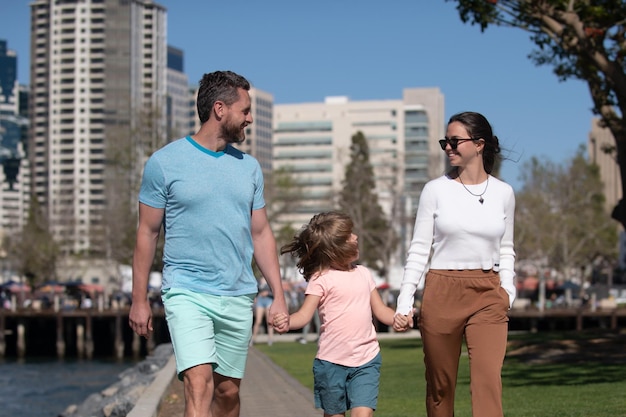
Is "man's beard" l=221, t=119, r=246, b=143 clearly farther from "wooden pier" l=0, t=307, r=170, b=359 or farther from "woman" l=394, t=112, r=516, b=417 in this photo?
"wooden pier" l=0, t=307, r=170, b=359

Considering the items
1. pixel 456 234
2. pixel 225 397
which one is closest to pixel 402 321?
pixel 456 234

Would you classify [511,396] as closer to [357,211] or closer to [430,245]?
[430,245]

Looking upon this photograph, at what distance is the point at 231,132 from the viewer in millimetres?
6582

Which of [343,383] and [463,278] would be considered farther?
[343,383]

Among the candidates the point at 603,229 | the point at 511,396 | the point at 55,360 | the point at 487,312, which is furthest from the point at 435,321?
the point at 603,229

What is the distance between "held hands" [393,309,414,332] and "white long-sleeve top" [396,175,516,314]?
4cm

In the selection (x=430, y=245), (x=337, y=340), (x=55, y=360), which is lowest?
(x=55, y=360)

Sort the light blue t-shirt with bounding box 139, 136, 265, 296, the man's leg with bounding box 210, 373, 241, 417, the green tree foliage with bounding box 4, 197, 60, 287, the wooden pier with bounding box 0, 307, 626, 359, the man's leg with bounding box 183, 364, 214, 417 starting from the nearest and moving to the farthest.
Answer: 1. the man's leg with bounding box 183, 364, 214, 417
2. the light blue t-shirt with bounding box 139, 136, 265, 296
3. the man's leg with bounding box 210, 373, 241, 417
4. the wooden pier with bounding box 0, 307, 626, 359
5. the green tree foliage with bounding box 4, 197, 60, 287

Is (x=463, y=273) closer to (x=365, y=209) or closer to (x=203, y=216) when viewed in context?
(x=203, y=216)

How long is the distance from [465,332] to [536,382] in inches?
362

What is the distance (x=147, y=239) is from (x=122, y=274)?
99847 millimetres

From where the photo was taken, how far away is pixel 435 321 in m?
6.77

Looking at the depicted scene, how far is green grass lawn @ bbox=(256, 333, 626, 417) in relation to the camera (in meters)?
11.9

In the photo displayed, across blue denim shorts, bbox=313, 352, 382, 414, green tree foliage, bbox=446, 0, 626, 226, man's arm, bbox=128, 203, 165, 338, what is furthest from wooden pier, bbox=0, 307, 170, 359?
man's arm, bbox=128, 203, 165, 338
